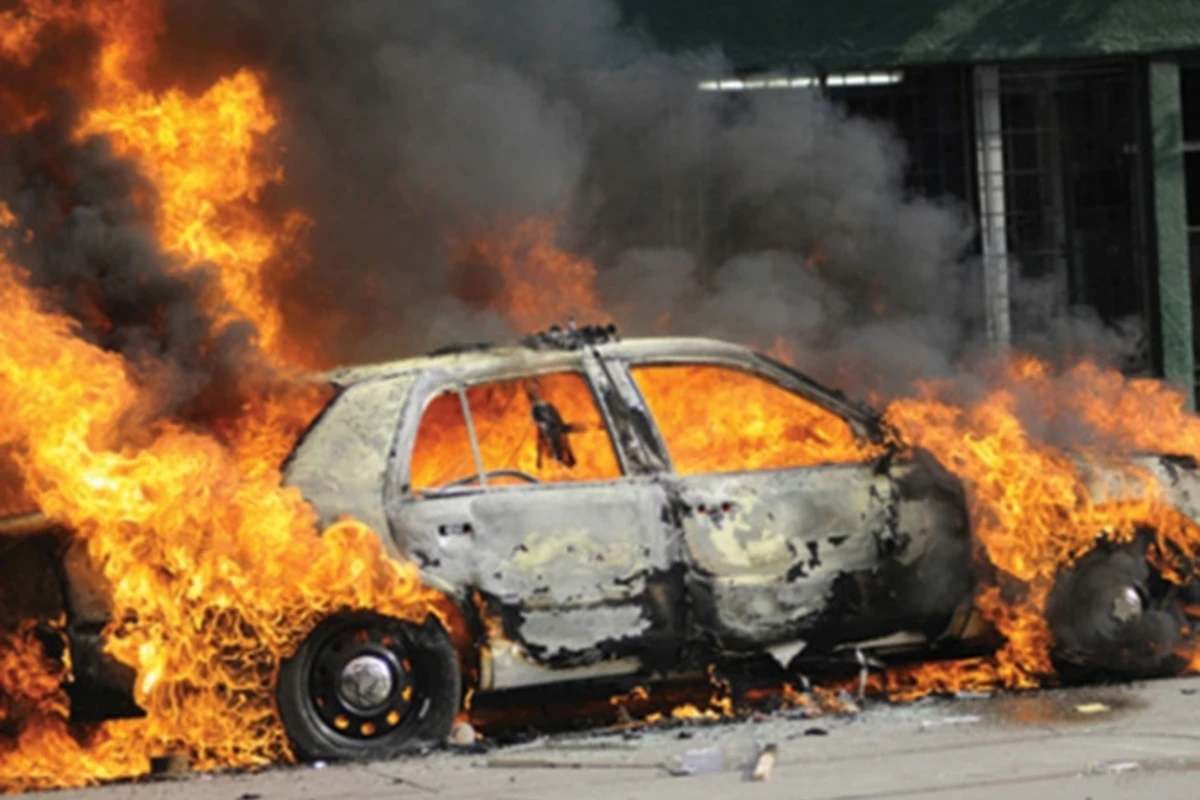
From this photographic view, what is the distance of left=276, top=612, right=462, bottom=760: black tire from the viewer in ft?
23.3

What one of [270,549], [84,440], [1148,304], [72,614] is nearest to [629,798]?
[270,549]

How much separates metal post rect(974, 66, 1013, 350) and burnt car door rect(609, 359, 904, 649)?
528 centimetres

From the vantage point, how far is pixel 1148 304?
13047mm

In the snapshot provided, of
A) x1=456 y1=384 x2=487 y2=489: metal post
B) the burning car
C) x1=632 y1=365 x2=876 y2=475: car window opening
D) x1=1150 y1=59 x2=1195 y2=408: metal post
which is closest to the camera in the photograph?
the burning car

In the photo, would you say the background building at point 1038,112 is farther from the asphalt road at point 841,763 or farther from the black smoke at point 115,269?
the asphalt road at point 841,763

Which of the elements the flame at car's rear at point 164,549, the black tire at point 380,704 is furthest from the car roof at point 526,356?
the black tire at point 380,704

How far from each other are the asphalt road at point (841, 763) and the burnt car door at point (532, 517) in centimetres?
49

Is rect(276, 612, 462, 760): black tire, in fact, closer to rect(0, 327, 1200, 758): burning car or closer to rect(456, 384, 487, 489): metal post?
rect(0, 327, 1200, 758): burning car

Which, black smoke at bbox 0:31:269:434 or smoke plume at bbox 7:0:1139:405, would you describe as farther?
smoke plume at bbox 7:0:1139:405

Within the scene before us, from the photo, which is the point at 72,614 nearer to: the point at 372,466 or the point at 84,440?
the point at 84,440

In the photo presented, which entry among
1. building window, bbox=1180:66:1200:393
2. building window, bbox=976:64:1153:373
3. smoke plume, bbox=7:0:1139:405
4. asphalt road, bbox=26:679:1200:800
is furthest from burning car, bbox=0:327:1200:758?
building window, bbox=1180:66:1200:393

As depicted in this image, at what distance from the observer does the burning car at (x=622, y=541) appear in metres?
7.19

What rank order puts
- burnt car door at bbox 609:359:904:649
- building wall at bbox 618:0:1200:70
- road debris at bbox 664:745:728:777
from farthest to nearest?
building wall at bbox 618:0:1200:70, burnt car door at bbox 609:359:904:649, road debris at bbox 664:745:728:777

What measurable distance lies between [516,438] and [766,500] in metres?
1.03
